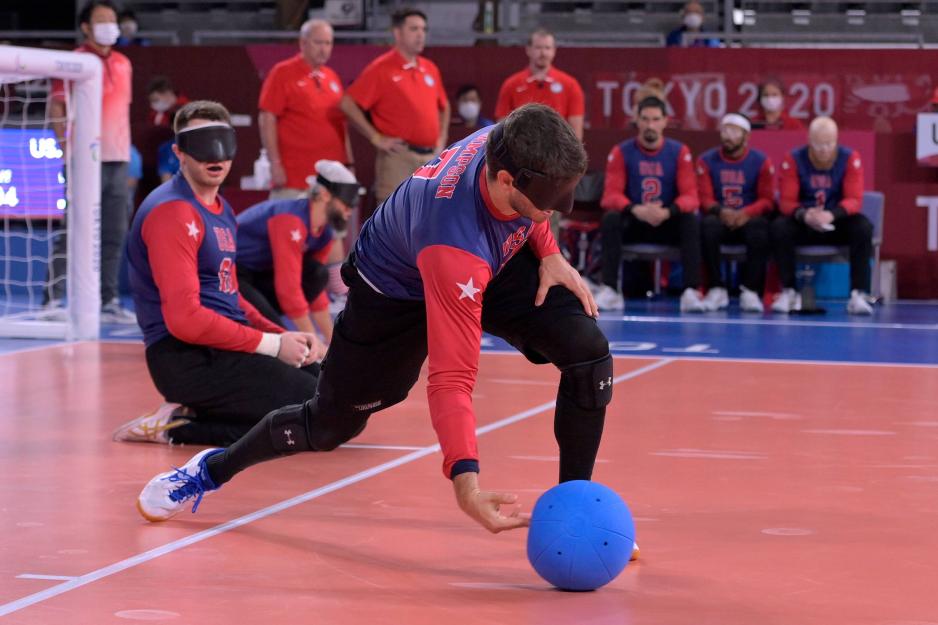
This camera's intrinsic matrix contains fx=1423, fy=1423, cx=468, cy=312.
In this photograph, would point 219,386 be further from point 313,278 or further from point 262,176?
point 262,176

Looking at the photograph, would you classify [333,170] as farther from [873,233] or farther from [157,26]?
[157,26]

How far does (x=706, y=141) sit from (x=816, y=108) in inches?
53.2

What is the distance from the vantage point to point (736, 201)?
44.2ft

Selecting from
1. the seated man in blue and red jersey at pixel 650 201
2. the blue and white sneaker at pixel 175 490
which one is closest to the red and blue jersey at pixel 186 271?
the blue and white sneaker at pixel 175 490

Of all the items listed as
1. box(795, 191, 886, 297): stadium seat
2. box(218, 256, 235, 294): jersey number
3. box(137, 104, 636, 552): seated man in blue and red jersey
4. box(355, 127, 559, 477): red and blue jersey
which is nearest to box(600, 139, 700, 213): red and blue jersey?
box(795, 191, 886, 297): stadium seat

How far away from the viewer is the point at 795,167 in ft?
43.2

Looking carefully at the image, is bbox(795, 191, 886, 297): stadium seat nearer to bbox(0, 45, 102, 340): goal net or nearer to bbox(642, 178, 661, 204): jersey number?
bbox(642, 178, 661, 204): jersey number

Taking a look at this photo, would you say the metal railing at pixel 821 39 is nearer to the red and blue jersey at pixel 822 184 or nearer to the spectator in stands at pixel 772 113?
the spectator in stands at pixel 772 113

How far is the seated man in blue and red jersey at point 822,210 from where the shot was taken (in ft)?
42.1

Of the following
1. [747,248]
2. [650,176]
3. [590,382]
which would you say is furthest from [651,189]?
[590,382]

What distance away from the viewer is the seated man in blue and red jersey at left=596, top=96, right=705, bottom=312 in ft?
42.8

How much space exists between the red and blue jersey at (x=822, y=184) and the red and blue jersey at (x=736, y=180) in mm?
210

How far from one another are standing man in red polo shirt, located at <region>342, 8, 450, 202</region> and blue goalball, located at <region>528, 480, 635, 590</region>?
25.5 feet

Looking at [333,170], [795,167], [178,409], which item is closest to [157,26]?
[795,167]
